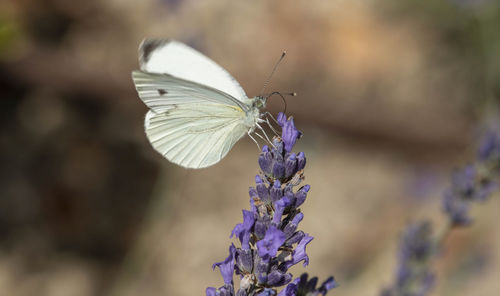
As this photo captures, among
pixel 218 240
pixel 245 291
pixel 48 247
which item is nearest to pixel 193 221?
pixel 218 240

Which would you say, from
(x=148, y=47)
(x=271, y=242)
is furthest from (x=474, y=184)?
(x=148, y=47)

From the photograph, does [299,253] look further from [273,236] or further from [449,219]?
[449,219]

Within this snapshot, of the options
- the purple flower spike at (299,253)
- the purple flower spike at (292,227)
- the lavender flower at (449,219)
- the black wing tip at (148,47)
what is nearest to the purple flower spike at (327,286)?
the purple flower spike at (299,253)

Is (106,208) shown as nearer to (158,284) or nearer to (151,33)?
(158,284)

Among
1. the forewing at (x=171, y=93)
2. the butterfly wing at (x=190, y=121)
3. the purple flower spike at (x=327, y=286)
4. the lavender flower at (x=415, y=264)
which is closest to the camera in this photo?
the purple flower spike at (x=327, y=286)

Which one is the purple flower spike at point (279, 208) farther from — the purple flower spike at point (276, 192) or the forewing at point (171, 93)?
the forewing at point (171, 93)

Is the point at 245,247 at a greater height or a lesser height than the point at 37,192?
lesser
